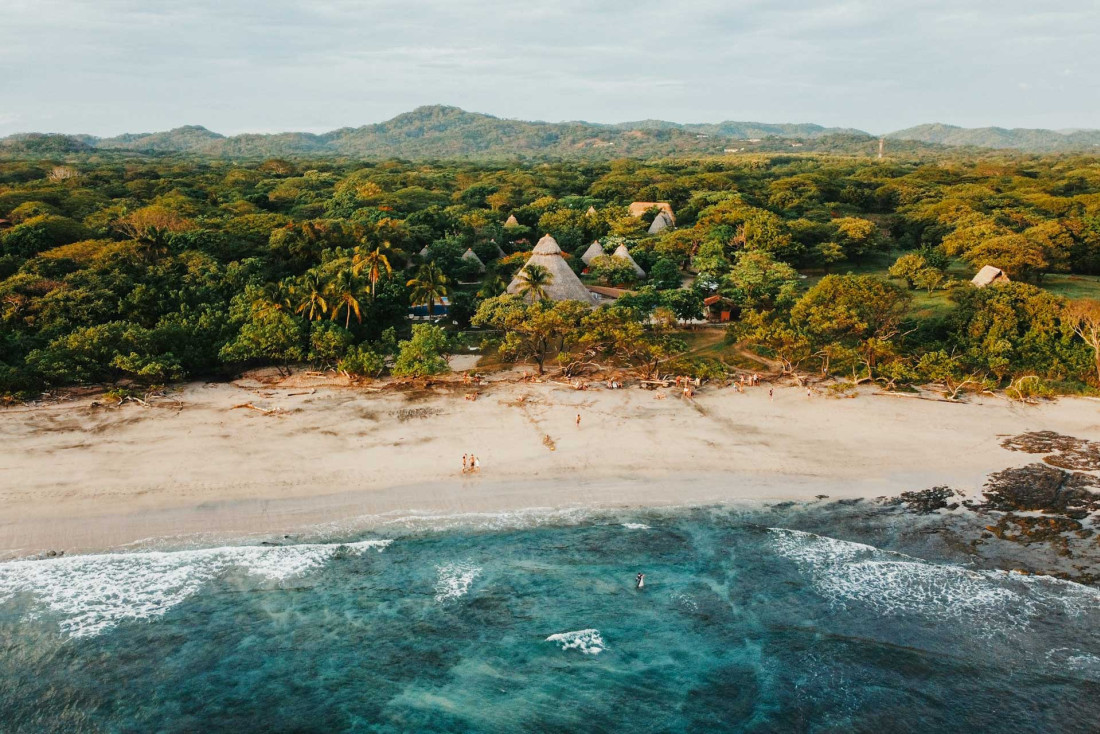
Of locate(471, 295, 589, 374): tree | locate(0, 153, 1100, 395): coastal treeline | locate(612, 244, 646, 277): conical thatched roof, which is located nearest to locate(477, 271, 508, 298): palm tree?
locate(0, 153, 1100, 395): coastal treeline

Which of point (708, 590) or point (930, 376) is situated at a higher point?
point (930, 376)

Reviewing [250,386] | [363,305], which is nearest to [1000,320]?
[363,305]

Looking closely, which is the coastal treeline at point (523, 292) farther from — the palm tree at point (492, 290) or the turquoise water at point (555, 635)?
the turquoise water at point (555, 635)

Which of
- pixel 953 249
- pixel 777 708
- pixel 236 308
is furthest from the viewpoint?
pixel 953 249

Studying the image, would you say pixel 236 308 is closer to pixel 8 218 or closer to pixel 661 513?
pixel 661 513

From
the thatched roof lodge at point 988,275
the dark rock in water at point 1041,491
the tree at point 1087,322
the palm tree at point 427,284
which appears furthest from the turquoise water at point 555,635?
the thatched roof lodge at point 988,275

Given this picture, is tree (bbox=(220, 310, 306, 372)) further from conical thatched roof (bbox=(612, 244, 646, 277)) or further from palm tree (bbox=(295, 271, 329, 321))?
conical thatched roof (bbox=(612, 244, 646, 277))

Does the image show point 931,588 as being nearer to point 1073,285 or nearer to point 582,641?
point 582,641

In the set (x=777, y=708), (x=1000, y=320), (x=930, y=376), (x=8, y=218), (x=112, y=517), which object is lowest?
(x=777, y=708)
